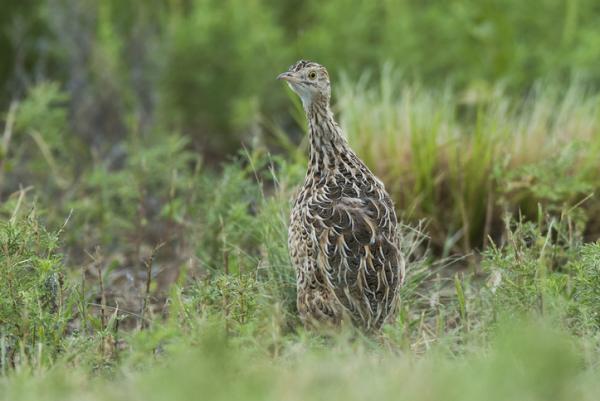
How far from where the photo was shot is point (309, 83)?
5.59m

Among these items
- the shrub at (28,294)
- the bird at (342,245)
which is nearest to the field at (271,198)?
the shrub at (28,294)

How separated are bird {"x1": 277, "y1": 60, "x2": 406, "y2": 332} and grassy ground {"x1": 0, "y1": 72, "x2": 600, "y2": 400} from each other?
0.16 m

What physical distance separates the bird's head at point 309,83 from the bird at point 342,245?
0.29 ft

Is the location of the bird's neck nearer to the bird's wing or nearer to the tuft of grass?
the bird's wing

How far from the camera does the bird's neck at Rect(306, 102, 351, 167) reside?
5520 millimetres

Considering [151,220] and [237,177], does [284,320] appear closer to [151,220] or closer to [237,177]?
[237,177]

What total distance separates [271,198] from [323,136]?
650mm

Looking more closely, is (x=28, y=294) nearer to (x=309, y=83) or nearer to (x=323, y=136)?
(x=323, y=136)

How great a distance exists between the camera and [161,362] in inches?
169

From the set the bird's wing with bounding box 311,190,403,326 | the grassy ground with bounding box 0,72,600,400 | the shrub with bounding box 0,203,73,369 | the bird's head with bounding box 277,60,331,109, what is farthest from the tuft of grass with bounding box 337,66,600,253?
the shrub with bounding box 0,203,73,369

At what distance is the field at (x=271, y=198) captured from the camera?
3949 millimetres

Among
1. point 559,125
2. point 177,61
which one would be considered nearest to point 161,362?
point 559,125

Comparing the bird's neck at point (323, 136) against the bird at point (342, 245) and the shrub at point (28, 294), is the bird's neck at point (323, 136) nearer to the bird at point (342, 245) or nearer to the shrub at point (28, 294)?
the bird at point (342, 245)

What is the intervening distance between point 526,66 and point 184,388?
23.7 feet
